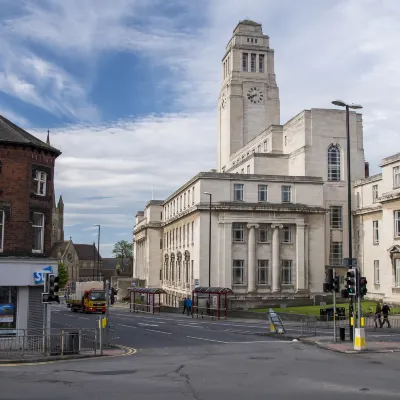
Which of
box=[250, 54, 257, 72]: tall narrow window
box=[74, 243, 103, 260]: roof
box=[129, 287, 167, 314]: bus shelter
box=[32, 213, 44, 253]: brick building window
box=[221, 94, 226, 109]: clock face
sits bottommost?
box=[129, 287, 167, 314]: bus shelter

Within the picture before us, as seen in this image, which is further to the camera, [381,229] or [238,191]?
[238,191]

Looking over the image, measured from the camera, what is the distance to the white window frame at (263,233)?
6075 cm

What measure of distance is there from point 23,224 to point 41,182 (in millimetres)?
2542

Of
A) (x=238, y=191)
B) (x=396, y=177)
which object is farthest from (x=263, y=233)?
(x=396, y=177)

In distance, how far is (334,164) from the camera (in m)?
65.6

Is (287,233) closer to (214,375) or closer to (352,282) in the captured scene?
(352,282)

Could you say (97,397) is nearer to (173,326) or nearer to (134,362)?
(134,362)

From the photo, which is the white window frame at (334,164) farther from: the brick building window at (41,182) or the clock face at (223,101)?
the brick building window at (41,182)

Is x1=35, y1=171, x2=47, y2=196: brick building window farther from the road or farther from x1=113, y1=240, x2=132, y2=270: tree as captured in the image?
x1=113, y1=240, x2=132, y2=270: tree

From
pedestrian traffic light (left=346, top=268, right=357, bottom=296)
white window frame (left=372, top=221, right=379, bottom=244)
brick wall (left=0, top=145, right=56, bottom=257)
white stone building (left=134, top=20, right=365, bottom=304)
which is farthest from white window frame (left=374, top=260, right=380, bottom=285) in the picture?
brick wall (left=0, top=145, right=56, bottom=257)

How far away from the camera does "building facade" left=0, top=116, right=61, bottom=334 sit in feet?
86.0

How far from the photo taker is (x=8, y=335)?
2547 cm

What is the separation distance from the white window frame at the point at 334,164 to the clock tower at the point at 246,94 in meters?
24.8

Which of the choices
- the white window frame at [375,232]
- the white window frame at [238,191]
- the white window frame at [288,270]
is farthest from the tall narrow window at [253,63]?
the white window frame at [288,270]
